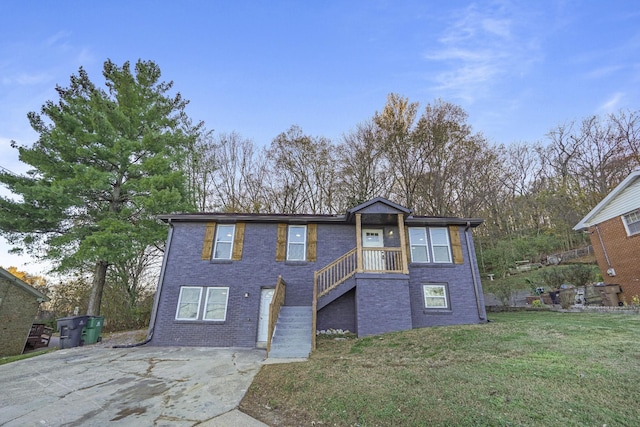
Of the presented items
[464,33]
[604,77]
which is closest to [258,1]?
[464,33]

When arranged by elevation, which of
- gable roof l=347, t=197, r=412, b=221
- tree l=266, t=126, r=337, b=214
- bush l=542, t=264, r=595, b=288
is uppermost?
tree l=266, t=126, r=337, b=214

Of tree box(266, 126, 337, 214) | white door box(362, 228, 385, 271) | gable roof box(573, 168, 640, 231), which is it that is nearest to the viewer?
white door box(362, 228, 385, 271)

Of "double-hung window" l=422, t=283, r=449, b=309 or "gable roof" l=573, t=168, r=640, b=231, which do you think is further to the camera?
"gable roof" l=573, t=168, r=640, b=231

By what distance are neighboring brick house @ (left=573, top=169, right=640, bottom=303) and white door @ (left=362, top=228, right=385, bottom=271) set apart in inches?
428

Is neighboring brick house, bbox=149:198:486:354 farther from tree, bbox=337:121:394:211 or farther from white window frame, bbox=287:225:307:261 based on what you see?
tree, bbox=337:121:394:211

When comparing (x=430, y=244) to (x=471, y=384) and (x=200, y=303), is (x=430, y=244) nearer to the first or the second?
(x=471, y=384)

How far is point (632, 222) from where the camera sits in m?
12.2

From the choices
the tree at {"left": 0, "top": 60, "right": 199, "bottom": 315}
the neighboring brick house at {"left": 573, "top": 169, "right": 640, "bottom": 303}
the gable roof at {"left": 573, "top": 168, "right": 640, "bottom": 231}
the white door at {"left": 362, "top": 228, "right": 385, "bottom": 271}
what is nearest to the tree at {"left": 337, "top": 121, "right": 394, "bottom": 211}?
the white door at {"left": 362, "top": 228, "right": 385, "bottom": 271}

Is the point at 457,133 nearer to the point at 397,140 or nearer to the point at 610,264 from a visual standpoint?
the point at 397,140

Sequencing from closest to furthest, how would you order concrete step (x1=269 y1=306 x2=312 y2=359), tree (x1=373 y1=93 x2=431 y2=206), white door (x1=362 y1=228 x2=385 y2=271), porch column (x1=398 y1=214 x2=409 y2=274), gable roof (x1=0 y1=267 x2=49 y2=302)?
1. concrete step (x1=269 y1=306 x2=312 y2=359)
2. porch column (x1=398 y1=214 x2=409 y2=274)
3. white door (x1=362 y1=228 x2=385 y2=271)
4. gable roof (x1=0 y1=267 x2=49 y2=302)
5. tree (x1=373 y1=93 x2=431 y2=206)

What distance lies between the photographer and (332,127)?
21.8 meters

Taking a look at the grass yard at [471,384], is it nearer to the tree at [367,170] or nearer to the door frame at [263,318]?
the door frame at [263,318]

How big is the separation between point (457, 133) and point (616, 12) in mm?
9341

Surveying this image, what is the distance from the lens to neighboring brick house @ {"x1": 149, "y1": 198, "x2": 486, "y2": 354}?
31.5 ft
